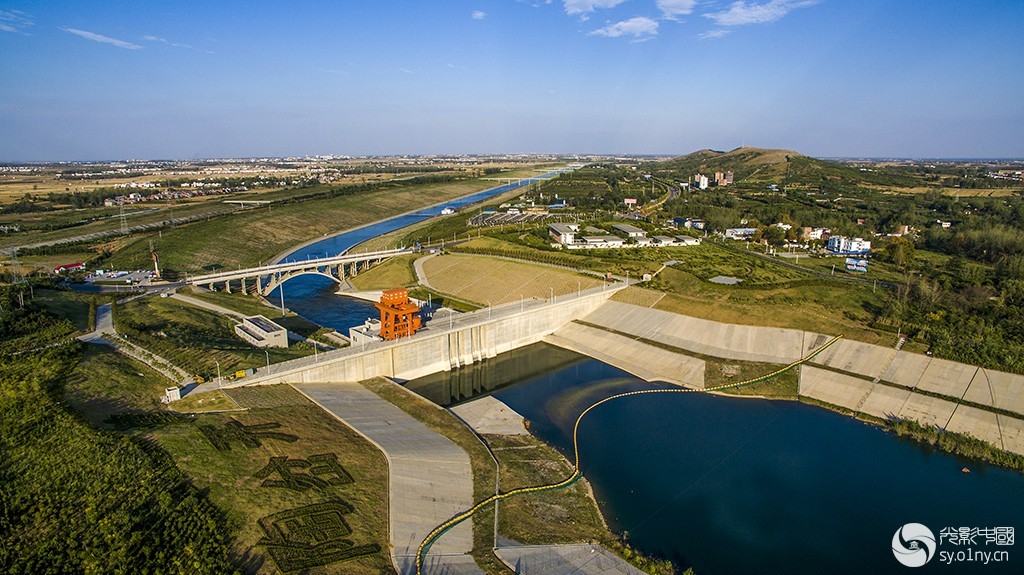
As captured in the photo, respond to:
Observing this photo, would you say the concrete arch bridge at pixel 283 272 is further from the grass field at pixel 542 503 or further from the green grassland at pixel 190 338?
the grass field at pixel 542 503

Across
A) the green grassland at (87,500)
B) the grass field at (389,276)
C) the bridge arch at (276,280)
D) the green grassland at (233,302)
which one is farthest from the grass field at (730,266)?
the green grassland at (87,500)

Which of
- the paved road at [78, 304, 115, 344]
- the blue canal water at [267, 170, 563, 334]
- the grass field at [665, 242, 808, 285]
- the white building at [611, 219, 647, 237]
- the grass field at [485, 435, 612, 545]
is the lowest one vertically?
the grass field at [485, 435, 612, 545]

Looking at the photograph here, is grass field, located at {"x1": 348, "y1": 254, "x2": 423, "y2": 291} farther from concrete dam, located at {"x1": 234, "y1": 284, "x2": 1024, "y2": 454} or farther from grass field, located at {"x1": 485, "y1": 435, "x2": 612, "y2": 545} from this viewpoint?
grass field, located at {"x1": 485, "y1": 435, "x2": 612, "y2": 545}

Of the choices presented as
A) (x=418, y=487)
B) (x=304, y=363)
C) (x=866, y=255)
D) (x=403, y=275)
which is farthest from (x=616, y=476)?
(x=866, y=255)

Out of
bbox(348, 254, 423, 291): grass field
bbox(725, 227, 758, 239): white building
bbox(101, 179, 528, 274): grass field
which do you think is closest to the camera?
bbox(348, 254, 423, 291): grass field

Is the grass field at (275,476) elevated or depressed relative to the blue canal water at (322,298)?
elevated

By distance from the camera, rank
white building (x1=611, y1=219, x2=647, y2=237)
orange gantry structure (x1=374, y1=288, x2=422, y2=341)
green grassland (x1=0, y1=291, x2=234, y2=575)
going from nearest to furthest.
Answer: green grassland (x1=0, y1=291, x2=234, y2=575) → orange gantry structure (x1=374, y1=288, x2=422, y2=341) → white building (x1=611, y1=219, x2=647, y2=237)

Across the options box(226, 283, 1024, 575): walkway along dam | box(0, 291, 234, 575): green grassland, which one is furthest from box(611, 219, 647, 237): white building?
box(0, 291, 234, 575): green grassland
